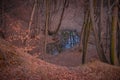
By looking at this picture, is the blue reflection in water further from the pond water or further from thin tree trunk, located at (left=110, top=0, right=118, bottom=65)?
thin tree trunk, located at (left=110, top=0, right=118, bottom=65)

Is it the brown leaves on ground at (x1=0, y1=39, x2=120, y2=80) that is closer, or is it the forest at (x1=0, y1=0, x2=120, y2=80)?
the brown leaves on ground at (x1=0, y1=39, x2=120, y2=80)

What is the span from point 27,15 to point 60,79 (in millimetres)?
18974

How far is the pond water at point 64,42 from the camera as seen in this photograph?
23.9 metres

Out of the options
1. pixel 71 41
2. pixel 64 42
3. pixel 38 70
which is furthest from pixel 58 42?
pixel 38 70

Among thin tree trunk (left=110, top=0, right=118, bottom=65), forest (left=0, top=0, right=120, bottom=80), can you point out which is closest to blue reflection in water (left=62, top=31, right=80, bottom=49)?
forest (left=0, top=0, right=120, bottom=80)

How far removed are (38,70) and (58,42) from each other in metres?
14.8

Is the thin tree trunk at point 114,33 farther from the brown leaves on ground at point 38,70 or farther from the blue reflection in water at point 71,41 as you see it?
the blue reflection in water at point 71,41

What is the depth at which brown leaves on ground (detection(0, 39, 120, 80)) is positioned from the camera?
951 cm

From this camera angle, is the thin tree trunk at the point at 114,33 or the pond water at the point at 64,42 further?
the pond water at the point at 64,42

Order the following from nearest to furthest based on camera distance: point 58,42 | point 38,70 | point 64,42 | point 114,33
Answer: point 38,70 → point 114,33 → point 58,42 → point 64,42

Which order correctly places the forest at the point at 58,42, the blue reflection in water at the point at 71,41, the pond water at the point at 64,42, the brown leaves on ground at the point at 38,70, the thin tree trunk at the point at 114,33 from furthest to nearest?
the blue reflection in water at the point at 71,41, the pond water at the point at 64,42, the thin tree trunk at the point at 114,33, the forest at the point at 58,42, the brown leaves on ground at the point at 38,70

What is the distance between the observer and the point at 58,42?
25.3 m

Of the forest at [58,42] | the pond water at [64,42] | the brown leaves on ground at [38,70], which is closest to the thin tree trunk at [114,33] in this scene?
the forest at [58,42]

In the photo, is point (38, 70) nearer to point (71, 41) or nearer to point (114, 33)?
point (114, 33)
